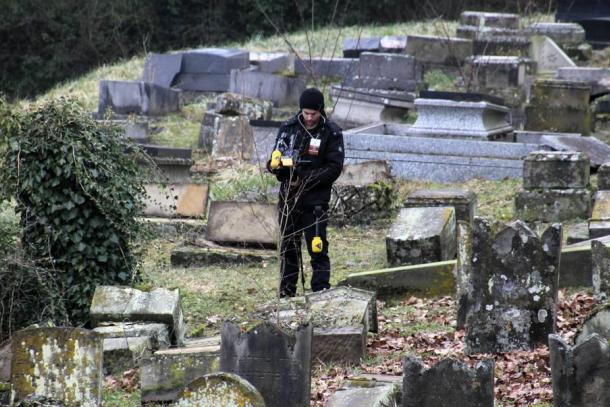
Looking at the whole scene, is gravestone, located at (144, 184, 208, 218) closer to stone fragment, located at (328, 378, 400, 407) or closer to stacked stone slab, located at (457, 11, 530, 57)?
stone fragment, located at (328, 378, 400, 407)

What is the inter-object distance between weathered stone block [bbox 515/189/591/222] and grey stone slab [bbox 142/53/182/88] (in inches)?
539

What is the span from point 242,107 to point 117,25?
23.0 m

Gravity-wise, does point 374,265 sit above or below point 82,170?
below

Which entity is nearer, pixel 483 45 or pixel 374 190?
pixel 374 190

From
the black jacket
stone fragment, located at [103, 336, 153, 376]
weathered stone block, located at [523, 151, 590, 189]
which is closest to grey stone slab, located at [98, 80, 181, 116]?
weathered stone block, located at [523, 151, 590, 189]

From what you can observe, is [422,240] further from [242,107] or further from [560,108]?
[242,107]

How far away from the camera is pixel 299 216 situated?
1059cm

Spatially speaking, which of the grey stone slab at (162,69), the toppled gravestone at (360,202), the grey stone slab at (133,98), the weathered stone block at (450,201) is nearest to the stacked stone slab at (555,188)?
the weathered stone block at (450,201)

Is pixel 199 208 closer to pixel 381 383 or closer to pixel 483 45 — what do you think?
pixel 381 383

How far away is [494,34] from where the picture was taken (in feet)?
85.6

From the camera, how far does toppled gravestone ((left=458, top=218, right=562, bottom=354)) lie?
809 cm

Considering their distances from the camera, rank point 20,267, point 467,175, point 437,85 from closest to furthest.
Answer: point 20,267, point 467,175, point 437,85

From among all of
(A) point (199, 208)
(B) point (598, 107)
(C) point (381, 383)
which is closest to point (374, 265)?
(A) point (199, 208)

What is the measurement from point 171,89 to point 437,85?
510cm
